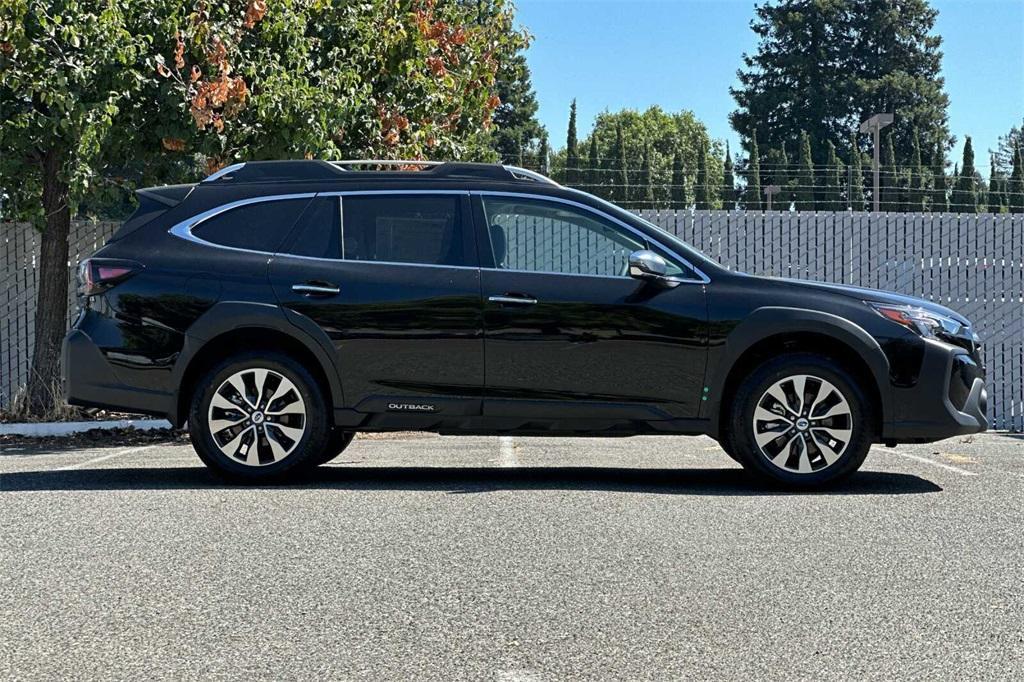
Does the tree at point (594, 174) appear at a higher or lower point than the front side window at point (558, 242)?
higher

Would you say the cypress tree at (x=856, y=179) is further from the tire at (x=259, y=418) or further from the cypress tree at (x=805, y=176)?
the tire at (x=259, y=418)

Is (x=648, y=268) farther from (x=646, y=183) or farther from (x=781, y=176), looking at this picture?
(x=646, y=183)

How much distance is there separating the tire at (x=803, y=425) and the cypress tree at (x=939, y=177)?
67.1 meters

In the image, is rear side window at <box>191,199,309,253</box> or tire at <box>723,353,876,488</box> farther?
rear side window at <box>191,199,309,253</box>

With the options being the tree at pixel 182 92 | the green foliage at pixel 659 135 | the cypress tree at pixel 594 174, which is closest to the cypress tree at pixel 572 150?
the cypress tree at pixel 594 174

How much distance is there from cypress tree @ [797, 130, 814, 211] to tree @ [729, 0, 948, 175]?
504cm

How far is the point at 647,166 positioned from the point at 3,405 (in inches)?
2965

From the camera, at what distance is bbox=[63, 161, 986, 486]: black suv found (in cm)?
A: 802

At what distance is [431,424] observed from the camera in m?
8.26

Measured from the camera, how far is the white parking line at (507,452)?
1010cm

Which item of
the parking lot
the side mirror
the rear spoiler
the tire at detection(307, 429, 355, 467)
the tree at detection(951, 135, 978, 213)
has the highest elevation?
the tree at detection(951, 135, 978, 213)

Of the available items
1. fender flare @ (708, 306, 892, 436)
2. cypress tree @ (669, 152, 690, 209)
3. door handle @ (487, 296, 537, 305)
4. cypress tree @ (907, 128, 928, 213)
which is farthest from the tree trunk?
cypress tree @ (907, 128, 928, 213)

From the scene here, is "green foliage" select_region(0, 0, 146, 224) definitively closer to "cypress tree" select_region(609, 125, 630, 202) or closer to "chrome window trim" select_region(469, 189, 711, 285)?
"chrome window trim" select_region(469, 189, 711, 285)

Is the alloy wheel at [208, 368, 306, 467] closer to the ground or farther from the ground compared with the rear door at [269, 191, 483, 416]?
closer to the ground
